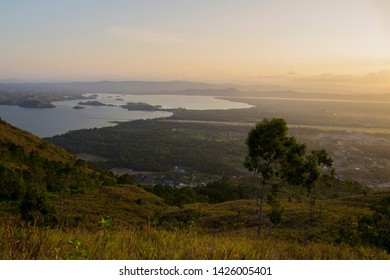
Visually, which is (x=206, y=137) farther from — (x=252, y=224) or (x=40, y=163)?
(x=252, y=224)

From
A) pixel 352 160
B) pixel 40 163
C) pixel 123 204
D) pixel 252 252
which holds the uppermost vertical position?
pixel 252 252

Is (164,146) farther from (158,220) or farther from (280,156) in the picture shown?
(280,156)

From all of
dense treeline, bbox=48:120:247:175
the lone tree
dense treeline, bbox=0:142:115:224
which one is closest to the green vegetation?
dense treeline, bbox=0:142:115:224

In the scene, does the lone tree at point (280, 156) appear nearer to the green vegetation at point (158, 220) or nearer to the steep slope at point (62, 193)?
the green vegetation at point (158, 220)

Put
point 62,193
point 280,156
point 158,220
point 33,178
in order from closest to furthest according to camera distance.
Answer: point 280,156, point 158,220, point 62,193, point 33,178

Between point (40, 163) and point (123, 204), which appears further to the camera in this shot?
point (40, 163)

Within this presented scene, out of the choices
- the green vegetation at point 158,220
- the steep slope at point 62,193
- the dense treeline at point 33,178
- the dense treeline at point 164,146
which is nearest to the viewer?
the green vegetation at point 158,220

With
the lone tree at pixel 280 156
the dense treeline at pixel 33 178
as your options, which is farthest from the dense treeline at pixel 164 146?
the lone tree at pixel 280 156

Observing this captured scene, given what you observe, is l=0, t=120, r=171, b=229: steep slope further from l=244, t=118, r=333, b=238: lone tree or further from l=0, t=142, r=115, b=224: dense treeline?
l=244, t=118, r=333, b=238: lone tree

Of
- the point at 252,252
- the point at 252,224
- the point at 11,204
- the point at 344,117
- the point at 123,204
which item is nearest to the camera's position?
the point at 252,252

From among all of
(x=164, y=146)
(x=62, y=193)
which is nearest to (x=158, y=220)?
(x=62, y=193)
